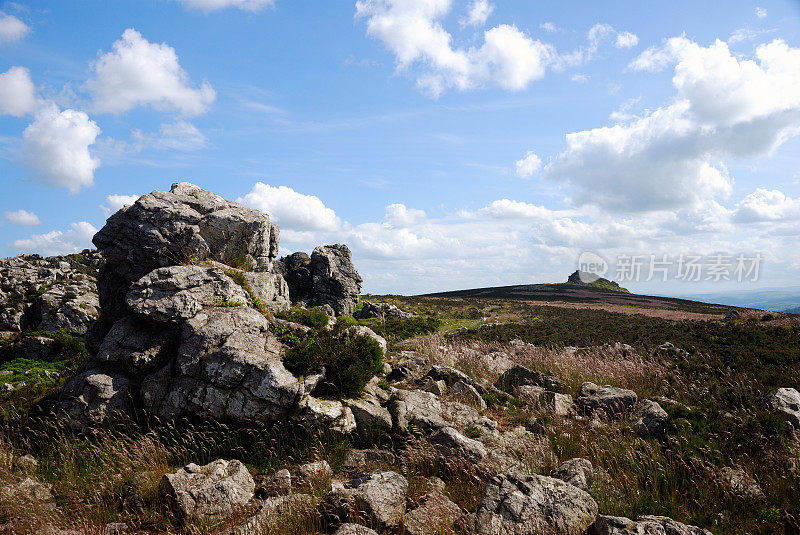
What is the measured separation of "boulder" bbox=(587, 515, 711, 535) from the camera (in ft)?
17.5

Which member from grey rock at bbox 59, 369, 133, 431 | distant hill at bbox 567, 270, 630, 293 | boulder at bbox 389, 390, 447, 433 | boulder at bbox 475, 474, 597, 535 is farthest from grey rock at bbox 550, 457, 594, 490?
distant hill at bbox 567, 270, 630, 293

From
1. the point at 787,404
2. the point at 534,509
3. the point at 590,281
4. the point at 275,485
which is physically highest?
the point at 590,281

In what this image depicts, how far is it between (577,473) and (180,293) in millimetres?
11117

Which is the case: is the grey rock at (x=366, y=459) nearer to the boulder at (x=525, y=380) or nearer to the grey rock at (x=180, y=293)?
the grey rock at (x=180, y=293)

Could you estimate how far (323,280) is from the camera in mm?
41625

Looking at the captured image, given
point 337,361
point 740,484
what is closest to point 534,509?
point 740,484

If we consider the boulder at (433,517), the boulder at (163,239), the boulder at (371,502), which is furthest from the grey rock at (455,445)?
the boulder at (163,239)

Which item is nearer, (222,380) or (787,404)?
(222,380)

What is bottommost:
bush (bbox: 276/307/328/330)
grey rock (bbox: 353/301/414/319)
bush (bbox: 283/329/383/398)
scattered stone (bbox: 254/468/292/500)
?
grey rock (bbox: 353/301/414/319)

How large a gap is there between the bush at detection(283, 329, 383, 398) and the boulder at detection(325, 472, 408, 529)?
3323 millimetres

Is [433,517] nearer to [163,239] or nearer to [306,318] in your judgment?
[306,318]

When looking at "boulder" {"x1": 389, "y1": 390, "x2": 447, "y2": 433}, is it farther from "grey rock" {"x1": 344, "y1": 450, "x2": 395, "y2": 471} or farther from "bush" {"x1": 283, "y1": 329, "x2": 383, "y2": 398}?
"bush" {"x1": 283, "y1": 329, "x2": 383, "y2": 398}

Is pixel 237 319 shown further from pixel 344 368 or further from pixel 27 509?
pixel 27 509

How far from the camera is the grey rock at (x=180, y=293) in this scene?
1065 centimetres
